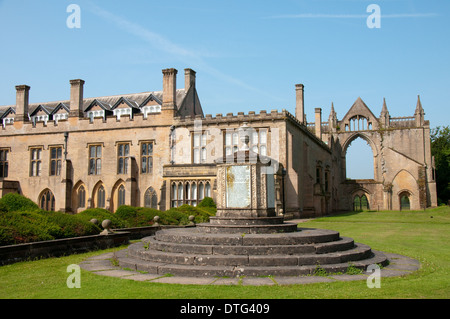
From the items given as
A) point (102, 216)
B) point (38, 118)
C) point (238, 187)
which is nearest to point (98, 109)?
point (38, 118)

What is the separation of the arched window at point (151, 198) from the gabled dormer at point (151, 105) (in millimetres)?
7789

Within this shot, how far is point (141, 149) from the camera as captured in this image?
3481 centimetres

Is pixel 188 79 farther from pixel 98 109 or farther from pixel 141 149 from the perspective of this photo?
pixel 98 109

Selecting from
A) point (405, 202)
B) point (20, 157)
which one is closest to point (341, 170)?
point (405, 202)

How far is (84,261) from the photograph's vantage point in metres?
10.9

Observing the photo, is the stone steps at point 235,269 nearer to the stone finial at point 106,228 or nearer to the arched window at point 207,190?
the stone finial at point 106,228

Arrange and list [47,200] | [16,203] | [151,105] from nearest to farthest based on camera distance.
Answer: [16,203] < [47,200] < [151,105]

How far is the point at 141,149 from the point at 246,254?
2695 centimetres

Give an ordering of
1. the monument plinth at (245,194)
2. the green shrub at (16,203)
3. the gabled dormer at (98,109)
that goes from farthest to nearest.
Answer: the gabled dormer at (98,109)
the green shrub at (16,203)
the monument plinth at (245,194)

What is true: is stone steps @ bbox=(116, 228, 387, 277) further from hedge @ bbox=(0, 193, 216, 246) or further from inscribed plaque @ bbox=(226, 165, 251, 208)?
hedge @ bbox=(0, 193, 216, 246)

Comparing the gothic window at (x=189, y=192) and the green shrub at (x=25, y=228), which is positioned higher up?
the gothic window at (x=189, y=192)

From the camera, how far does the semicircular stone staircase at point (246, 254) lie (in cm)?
848

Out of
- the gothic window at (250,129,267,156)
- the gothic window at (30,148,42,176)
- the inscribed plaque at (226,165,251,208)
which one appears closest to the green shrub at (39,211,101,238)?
the inscribed plaque at (226,165,251,208)

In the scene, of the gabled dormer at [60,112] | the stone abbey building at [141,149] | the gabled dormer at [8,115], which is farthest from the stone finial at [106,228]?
the gabled dormer at [8,115]
